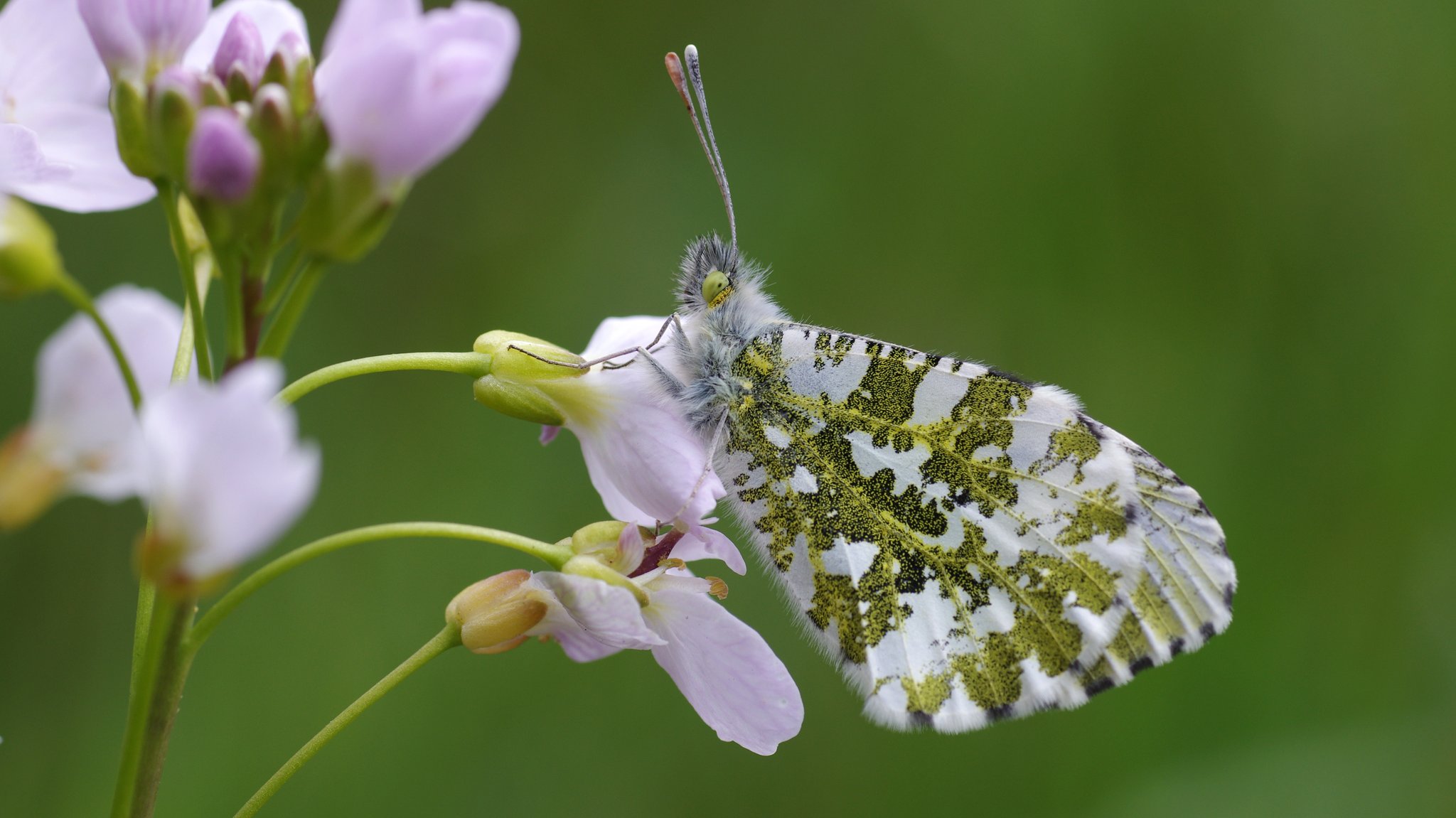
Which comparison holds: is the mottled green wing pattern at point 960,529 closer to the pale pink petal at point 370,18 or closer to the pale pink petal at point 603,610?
the pale pink petal at point 603,610

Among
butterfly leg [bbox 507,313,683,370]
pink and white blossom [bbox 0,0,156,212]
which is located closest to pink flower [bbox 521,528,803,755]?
butterfly leg [bbox 507,313,683,370]

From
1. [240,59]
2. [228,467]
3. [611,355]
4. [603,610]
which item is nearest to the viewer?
[228,467]

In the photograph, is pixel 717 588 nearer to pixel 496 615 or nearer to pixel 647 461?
pixel 647 461

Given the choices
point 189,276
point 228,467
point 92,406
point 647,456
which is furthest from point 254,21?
point 228,467

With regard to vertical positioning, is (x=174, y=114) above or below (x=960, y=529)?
above

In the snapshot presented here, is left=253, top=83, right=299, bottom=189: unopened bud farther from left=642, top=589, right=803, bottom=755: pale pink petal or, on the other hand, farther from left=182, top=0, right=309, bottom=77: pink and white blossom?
left=642, top=589, right=803, bottom=755: pale pink petal

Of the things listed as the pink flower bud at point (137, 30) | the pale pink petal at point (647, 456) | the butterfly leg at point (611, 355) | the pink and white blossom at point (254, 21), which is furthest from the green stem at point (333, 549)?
the pink and white blossom at point (254, 21)

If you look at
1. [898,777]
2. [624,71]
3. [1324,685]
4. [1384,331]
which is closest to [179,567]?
[898,777]

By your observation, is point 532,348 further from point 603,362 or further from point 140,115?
point 140,115
